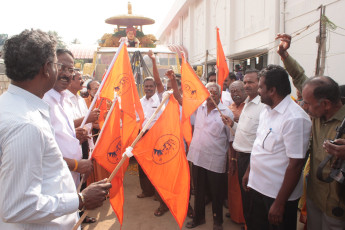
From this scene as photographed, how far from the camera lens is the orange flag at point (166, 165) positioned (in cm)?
226

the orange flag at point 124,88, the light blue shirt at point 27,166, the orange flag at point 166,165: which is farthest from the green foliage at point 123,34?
the light blue shirt at point 27,166

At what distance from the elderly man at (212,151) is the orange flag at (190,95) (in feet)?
0.58

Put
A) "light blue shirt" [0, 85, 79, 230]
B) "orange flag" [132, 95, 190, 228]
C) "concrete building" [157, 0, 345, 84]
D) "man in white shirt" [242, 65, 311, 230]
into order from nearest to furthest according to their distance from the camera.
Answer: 1. "light blue shirt" [0, 85, 79, 230]
2. "man in white shirt" [242, 65, 311, 230]
3. "orange flag" [132, 95, 190, 228]
4. "concrete building" [157, 0, 345, 84]

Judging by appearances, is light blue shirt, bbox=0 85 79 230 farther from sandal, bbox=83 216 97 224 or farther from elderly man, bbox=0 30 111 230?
sandal, bbox=83 216 97 224

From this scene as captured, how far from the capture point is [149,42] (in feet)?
44.8

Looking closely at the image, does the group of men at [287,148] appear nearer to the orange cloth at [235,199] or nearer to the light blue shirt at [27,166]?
the orange cloth at [235,199]

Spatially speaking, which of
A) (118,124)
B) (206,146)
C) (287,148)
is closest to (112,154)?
(118,124)

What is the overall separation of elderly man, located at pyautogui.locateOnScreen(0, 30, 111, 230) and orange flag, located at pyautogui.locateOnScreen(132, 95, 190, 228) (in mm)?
888

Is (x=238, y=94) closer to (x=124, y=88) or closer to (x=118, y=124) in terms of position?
(x=124, y=88)

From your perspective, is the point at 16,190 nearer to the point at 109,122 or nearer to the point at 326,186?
the point at 109,122

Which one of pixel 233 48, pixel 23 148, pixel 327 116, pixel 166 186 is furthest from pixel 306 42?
pixel 23 148

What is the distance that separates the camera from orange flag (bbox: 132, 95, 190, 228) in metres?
2.26

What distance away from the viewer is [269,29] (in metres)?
8.66

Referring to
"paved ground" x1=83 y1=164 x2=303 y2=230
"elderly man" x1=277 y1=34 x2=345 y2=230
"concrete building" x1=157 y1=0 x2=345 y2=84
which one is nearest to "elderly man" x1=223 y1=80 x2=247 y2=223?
"paved ground" x1=83 y1=164 x2=303 y2=230
